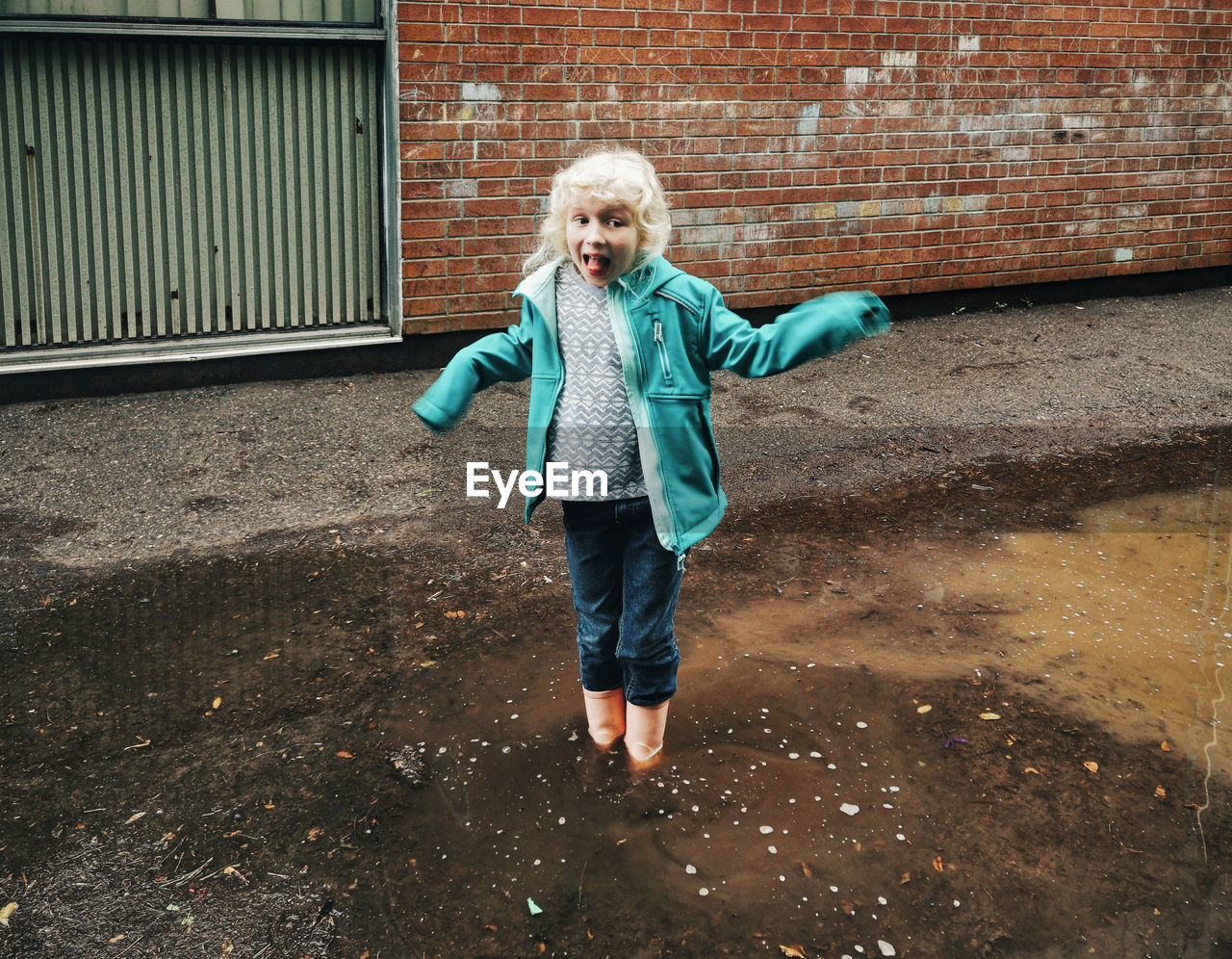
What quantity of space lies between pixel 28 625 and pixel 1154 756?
3654 millimetres

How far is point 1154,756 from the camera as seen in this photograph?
134 inches

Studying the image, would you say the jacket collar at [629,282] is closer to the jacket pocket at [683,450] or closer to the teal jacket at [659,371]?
the teal jacket at [659,371]

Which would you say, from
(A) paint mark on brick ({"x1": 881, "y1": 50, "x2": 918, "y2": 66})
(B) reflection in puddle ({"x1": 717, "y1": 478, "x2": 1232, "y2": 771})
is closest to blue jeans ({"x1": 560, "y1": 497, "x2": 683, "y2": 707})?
(B) reflection in puddle ({"x1": 717, "y1": 478, "x2": 1232, "y2": 771})

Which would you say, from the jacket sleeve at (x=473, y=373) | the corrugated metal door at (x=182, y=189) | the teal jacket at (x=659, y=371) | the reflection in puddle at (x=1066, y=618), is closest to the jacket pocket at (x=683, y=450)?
the teal jacket at (x=659, y=371)

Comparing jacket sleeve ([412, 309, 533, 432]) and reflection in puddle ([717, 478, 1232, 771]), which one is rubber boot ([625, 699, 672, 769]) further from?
jacket sleeve ([412, 309, 533, 432])

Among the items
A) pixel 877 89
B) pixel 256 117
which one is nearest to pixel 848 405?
pixel 877 89

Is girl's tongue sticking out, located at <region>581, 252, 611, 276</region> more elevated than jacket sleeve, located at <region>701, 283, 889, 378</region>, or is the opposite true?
girl's tongue sticking out, located at <region>581, 252, 611, 276</region>

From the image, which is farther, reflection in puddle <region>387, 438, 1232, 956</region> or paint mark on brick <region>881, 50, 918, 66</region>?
paint mark on brick <region>881, 50, 918, 66</region>

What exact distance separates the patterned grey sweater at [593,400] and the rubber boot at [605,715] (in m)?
0.69

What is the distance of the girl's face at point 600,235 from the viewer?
287cm

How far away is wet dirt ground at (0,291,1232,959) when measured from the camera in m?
A: 2.79

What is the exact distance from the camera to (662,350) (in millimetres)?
2961

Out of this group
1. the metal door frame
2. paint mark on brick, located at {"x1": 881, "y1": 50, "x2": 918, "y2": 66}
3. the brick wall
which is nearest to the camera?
the metal door frame

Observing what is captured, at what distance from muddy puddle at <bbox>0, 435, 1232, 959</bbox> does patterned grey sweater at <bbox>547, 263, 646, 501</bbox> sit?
2.98 feet
